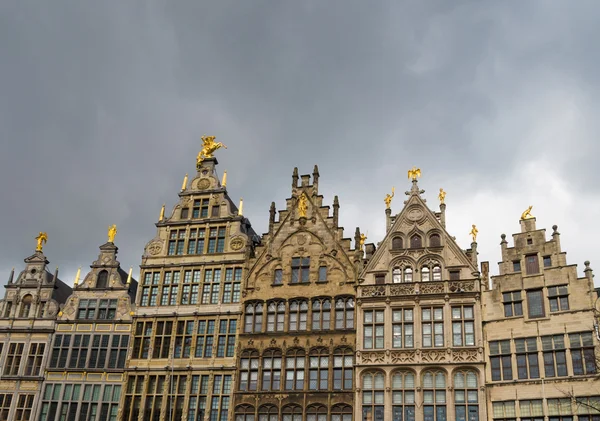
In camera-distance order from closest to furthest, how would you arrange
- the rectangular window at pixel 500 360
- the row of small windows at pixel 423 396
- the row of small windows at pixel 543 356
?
the row of small windows at pixel 543 356
the row of small windows at pixel 423 396
the rectangular window at pixel 500 360

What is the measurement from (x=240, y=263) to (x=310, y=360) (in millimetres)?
8160

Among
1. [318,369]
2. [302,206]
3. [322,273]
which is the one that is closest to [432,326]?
[318,369]

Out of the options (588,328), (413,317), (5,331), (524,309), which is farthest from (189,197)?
Answer: (588,328)

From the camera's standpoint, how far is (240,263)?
1783 inches

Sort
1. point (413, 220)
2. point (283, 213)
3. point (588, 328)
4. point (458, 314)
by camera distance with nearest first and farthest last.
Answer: point (588, 328) < point (458, 314) < point (413, 220) < point (283, 213)

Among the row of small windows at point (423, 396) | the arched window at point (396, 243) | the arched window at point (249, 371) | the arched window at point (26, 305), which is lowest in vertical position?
the row of small windows at point (423, 396)

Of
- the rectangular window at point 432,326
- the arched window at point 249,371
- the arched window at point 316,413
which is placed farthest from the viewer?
the arched window at point 249,371

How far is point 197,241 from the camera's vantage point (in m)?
47.1

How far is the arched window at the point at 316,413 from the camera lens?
3934 centimetres

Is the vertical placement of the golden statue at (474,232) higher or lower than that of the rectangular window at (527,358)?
higher

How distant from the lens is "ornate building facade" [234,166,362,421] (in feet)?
132

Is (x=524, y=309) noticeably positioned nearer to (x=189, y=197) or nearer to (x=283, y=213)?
(x=283, y=213)

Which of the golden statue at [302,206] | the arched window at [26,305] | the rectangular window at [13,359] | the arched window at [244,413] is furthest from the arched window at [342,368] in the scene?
the arched window at [26,305]

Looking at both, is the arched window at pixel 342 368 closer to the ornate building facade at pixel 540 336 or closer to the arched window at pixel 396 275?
the arched window at pixel 396 275
